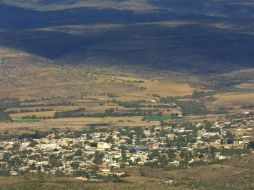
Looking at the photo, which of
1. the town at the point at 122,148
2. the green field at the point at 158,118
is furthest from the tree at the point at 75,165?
the green field at the point at 158,118

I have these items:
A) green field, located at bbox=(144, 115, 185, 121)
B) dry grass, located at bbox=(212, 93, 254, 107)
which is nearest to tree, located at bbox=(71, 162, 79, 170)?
green field, located at bbox=(144, 115, 185, 121)

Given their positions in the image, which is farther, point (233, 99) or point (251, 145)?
point (233, 99)

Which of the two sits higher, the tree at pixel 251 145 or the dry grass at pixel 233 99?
the tree at pixel 251 145

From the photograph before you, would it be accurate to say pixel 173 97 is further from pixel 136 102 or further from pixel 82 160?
pixel 82 160

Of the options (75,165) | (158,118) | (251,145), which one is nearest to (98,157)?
(75,165)

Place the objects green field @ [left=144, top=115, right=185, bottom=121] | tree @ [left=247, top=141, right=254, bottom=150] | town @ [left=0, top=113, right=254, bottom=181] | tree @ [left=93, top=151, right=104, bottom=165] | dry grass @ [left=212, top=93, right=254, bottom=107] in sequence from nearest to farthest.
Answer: town @ [left=0, top=113, right=254, bottom=181]
tree @ [left=93, top=151, right=104, bottom=165]
tree @ [left=247, top=141, right=254, bottom=150]
green field @ [left=144, top=115, right=185, bottom=121]
dry grass @ [left=212, top=93, right=254, bottom=107]

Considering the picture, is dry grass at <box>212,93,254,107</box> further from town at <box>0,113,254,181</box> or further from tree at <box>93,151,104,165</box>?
tree at <box>93,151,104,165</box>

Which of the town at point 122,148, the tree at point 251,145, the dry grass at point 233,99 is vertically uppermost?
the tree at point 251,145

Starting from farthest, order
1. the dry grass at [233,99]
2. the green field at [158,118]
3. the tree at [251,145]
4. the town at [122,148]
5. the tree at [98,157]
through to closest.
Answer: the dry grass at [233,99], the green field at [158,118], the tree at [251,145], the tree at [98,157], the town at [122,148]

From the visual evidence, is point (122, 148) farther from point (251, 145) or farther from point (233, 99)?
point (233, 99)

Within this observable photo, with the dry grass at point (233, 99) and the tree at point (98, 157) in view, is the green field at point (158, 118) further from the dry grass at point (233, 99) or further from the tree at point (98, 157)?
the tree at point (98, 157)
